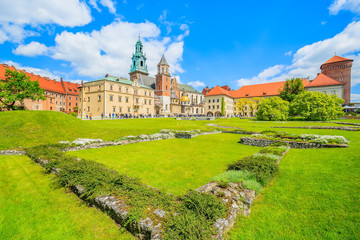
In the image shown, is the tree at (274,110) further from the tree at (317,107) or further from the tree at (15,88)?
the tree at (15,88)

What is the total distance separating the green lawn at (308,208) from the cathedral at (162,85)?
6836cm

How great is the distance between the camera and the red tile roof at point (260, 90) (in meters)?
73.9

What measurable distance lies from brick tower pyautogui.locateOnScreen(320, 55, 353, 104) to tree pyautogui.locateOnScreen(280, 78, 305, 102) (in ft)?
81.3

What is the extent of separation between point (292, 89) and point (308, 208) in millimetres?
63351

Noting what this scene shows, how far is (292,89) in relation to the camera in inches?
2133

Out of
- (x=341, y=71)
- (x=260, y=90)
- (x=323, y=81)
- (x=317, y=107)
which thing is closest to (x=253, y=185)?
(x=317, y=107)

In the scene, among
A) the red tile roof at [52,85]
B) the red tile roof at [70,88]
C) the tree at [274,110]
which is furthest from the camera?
the red tile roof at [70,88]

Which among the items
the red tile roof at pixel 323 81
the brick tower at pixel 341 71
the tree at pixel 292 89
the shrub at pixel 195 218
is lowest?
the shrub at pixel 195 218

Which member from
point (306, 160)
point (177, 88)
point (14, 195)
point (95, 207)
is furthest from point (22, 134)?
point (177, 88)

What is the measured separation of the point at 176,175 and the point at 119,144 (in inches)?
346

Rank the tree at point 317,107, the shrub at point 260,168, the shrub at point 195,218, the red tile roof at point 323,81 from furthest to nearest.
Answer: the red tile roof at point 323,81
the tree at point 317,107
the shrub at point 260,168
the shrub at point 195,218

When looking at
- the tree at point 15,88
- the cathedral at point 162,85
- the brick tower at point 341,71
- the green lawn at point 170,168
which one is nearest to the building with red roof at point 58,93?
the tree at point 15,88

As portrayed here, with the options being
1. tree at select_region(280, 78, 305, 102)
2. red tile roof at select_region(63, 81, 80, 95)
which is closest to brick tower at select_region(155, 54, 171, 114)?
red tile roof at select_region(63, 81, 80, 95)

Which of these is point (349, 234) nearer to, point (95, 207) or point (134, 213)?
point (134, 213)
